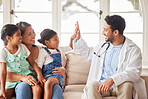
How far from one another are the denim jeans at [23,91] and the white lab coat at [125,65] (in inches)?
20.1

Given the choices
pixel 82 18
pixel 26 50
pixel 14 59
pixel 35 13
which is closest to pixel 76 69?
pixel 26 50

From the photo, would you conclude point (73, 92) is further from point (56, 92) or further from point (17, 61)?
point (17, 61)

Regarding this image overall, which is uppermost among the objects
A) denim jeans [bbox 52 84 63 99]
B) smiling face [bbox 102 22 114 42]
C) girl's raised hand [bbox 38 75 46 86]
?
smiling face [bbox 102 22 114 42]

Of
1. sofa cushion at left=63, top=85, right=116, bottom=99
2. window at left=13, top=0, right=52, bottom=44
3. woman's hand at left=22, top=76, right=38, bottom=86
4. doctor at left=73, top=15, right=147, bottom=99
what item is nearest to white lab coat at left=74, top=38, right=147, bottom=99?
doctor at left=73, top=15, right=147, bottom=99

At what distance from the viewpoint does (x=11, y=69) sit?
2.47 meters

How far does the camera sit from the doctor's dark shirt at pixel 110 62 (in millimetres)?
2637

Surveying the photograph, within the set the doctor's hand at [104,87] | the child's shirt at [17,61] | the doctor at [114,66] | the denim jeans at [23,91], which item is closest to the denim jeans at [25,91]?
the denim jeans at [23,91]

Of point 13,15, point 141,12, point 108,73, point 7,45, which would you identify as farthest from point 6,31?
point 141,12

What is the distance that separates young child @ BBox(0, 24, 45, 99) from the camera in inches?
93.2

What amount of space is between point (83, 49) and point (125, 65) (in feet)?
1.79

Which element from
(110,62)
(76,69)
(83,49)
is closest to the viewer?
(110,62)

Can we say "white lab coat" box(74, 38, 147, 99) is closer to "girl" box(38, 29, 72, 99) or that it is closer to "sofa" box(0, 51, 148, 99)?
"sofa" box(0, 51, 148, 99)

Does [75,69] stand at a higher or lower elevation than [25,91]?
higher

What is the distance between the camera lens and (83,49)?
2873 millimetres
